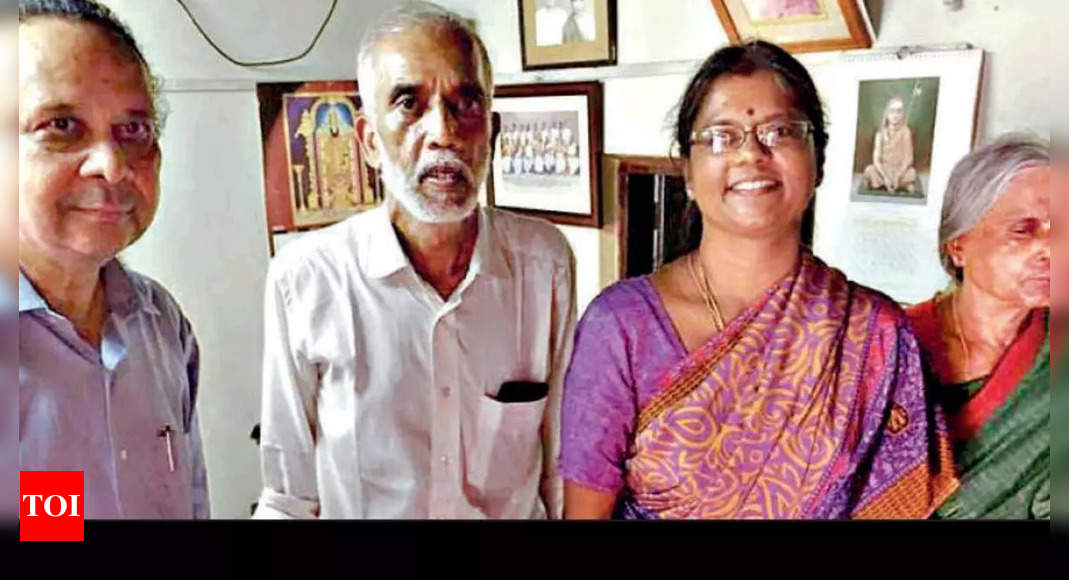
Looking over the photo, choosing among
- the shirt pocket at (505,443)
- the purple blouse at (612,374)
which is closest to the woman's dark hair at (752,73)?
the purple blouse at (612,374)

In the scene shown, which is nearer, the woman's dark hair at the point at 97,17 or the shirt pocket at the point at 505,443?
the woman's dark hair at the point at 97,17

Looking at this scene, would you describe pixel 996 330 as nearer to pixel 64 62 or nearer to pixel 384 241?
pixel 384 241

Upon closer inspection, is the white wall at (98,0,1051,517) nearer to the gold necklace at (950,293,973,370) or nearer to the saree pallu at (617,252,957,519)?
the saree pallu at (617,252,957,519)

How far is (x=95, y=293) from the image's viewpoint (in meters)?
0.96

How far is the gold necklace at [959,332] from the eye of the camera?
955mm

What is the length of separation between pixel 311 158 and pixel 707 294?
0.42 meters

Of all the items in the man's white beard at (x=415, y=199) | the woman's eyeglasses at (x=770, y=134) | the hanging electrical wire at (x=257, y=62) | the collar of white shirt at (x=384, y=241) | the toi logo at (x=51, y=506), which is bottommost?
the toi logo at (x=51, y=506)

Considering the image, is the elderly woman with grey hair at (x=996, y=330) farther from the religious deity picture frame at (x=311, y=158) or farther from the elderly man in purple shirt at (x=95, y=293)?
the elderly man in purple shirt at (x=95, y=293)

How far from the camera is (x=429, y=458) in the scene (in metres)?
1.03

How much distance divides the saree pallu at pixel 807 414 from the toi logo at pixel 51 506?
1.88 feet

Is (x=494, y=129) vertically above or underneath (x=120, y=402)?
above

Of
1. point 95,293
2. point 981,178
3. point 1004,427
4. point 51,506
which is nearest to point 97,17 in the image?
point 95,293
